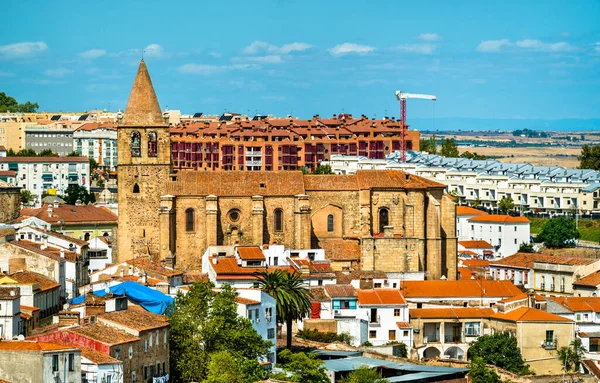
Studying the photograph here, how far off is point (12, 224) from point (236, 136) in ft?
309

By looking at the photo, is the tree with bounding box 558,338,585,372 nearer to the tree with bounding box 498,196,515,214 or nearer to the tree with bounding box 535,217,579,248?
the tree with bounding box 535,217,579,248

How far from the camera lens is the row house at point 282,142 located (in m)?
178

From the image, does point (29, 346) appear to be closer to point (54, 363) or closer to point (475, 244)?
point (54, 363)

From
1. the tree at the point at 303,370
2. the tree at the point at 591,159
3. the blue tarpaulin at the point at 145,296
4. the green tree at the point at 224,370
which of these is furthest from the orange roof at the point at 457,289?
the tree at the point at 591,159

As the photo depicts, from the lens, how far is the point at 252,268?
80250mm

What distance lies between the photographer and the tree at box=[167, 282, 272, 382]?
58281 mm

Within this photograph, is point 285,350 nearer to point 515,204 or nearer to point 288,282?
point 288,282

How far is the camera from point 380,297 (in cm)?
7862

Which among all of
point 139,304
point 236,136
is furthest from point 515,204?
point 139,304

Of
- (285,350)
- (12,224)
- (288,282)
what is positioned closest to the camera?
(285,350)

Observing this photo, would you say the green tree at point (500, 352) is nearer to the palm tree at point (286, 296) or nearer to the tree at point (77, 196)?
the palm tree at point (286, 296)

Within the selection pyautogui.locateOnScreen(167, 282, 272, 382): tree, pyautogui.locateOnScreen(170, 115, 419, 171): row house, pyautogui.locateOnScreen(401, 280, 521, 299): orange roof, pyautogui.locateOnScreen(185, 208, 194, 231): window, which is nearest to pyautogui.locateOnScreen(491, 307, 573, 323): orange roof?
pyautogui.locateOnScreen(401, 280, 521, 299): orange roof

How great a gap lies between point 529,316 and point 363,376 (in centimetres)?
1680

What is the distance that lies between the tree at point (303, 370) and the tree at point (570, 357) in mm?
15633
